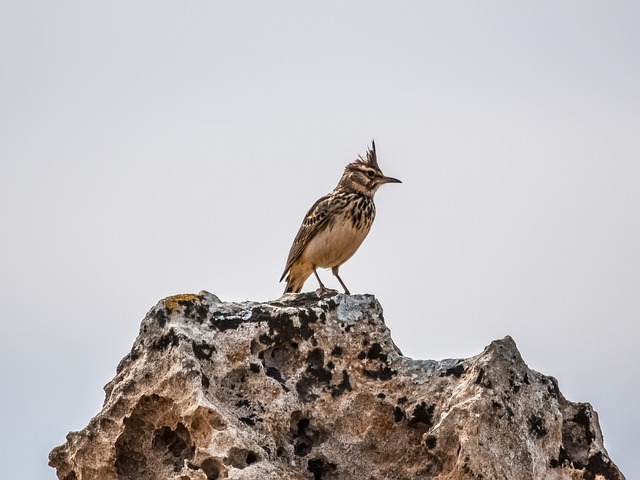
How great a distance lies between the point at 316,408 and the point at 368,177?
24.1ft

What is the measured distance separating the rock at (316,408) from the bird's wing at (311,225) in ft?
22.0

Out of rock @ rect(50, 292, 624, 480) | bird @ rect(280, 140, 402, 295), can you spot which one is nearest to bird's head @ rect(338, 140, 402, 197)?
bird @ rect(280, 140, 402, 295)

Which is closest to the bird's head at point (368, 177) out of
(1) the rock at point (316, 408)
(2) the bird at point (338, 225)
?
(2) the bird at point (338, 225)

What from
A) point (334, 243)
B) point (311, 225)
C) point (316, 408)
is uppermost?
point (311, 225)

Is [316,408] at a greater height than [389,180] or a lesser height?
lesser

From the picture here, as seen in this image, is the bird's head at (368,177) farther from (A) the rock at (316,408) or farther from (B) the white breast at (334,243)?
(A) the rock at (316,408)

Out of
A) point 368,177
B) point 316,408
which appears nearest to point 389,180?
point 368,177

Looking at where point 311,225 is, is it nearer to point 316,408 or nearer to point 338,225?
point 338,225

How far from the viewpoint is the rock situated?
6.57m

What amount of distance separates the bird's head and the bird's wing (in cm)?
30

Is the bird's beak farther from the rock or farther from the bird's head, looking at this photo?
the rock

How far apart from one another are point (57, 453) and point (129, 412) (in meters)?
0.51

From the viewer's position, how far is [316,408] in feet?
23.0

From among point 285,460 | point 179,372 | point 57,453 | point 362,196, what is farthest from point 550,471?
point 362,196
